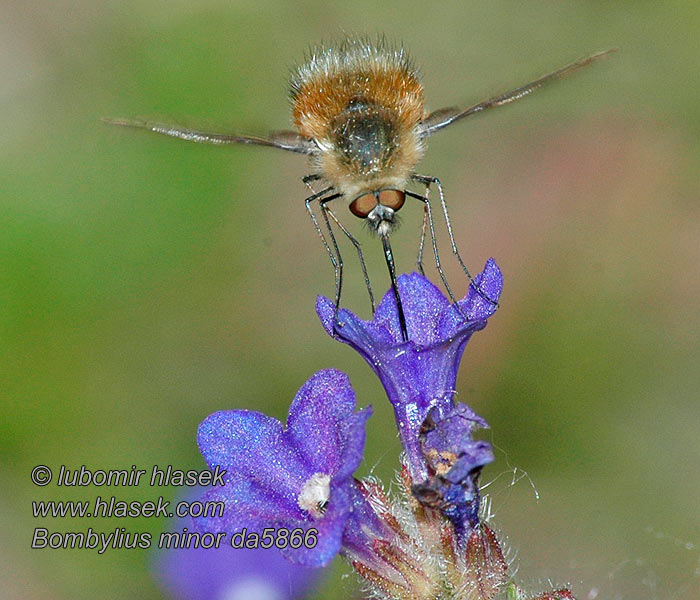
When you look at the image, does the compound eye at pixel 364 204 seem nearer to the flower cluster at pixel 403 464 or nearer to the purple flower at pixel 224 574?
the flower cluster at pixel 403 464

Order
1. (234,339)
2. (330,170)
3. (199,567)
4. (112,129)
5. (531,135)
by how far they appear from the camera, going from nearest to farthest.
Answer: (330,170), (199,567), (234,339), (112,129), (531,135)

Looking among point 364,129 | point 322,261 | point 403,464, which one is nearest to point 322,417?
point 403,464

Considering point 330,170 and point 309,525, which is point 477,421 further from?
point 330,170

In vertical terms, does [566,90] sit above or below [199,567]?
above

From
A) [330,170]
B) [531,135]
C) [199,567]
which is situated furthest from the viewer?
[531,135]

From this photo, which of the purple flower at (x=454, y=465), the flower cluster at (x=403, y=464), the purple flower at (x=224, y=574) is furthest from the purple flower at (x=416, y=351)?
the purple flower at (x=224, y=574)

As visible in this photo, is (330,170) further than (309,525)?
Yes

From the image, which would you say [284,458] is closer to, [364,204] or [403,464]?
[403,464]

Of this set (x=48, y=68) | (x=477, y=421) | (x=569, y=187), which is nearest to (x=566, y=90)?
(x=569, y=187)
